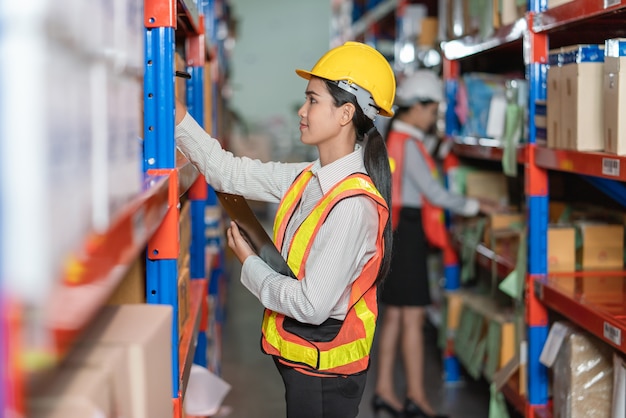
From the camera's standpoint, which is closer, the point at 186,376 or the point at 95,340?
the point at 95,340

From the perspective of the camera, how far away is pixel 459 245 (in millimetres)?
4719

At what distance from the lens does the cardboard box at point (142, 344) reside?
1135 millimetres

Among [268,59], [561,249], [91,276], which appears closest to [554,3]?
[561,249]

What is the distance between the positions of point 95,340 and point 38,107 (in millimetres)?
580

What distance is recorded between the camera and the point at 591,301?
2.62m

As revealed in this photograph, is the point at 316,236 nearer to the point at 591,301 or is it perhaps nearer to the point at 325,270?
the point at 325,270

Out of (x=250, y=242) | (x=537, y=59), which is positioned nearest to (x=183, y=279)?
(x=250, y=242)

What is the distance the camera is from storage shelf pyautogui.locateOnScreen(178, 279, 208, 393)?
2086mm

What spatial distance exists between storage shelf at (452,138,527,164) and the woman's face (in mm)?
1325

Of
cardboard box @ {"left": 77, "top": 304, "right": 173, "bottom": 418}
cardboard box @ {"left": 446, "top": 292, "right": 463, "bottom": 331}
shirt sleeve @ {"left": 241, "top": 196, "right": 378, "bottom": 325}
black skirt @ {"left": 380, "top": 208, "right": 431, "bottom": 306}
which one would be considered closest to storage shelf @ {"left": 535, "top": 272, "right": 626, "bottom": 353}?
shirt sleeve @ {"left": 241, "top": 196, "right": 378, "bottom": 325}

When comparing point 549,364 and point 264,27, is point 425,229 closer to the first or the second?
point 549,364

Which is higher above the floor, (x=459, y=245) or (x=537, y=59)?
(x=537, y=59)

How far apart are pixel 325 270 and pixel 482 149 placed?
2313 millimetres

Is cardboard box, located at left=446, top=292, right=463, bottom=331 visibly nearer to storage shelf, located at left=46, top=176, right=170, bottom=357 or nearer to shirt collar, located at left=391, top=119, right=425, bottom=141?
shirt collar, located at left=391, top=119, right=425, bottom=141
